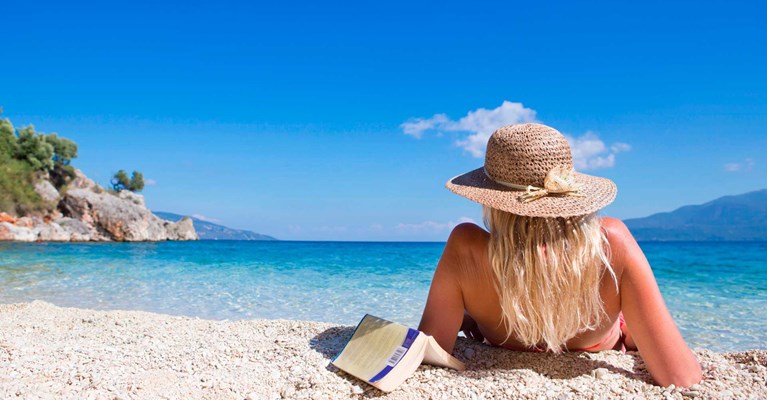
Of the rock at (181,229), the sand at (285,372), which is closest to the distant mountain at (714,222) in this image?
the rock at (181,229)

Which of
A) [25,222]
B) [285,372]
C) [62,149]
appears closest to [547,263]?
[285,372]

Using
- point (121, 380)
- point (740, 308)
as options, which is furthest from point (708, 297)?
point (121, 380)

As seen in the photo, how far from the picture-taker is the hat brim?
1999 mm

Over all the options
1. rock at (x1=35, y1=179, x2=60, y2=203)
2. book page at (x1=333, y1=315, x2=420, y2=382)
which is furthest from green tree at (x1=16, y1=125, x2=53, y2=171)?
book page at (x1=333, y1=315, x2=420, y2=382)

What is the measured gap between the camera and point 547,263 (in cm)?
214

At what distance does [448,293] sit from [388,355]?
444 mm

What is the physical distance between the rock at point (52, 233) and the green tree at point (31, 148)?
7.17m

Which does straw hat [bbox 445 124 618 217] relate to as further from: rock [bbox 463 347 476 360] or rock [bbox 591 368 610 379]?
rock [bbox 463 347 476 360]

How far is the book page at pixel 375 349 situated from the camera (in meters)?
2.37

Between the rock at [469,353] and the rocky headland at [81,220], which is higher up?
the rocky headland at [81,220]

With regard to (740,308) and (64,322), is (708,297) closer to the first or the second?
(740,308)

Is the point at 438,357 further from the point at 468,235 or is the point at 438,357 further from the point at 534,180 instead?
the point at 534,180

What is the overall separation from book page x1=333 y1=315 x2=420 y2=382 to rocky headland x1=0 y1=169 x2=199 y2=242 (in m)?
35.1

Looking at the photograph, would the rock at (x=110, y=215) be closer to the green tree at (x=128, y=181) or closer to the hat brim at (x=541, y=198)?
the green tree at (x=128, y=181)
